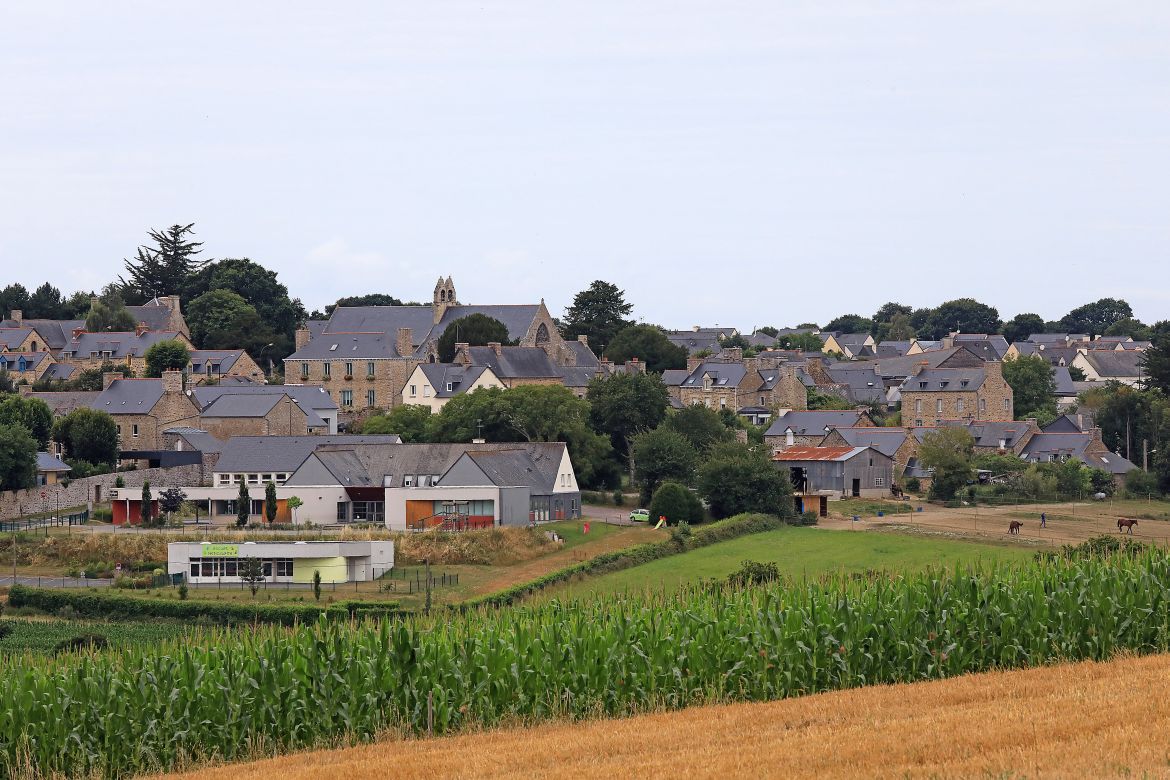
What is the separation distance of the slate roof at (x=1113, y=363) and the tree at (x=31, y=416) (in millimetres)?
91248

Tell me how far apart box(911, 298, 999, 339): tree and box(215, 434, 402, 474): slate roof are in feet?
412

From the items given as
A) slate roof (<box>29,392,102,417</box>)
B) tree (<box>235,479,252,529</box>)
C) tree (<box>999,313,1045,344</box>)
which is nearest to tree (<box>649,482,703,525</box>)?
tree (<box>235,479,252,529</box>)

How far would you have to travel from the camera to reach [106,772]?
21.5 metres

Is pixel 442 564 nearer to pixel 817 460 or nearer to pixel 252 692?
pixel 817 460

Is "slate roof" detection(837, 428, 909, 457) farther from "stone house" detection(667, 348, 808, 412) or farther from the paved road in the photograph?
the paved road

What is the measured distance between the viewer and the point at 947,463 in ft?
231

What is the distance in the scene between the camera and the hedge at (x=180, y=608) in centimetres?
4328

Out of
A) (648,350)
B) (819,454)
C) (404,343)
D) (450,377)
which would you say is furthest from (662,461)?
(648,350)

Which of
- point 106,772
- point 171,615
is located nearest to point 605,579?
point 171,615

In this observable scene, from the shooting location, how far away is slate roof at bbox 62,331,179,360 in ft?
327

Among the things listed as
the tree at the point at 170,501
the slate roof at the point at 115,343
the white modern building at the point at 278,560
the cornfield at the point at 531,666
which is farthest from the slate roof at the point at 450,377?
the cornfield at the point at 531,666

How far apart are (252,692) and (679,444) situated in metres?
46.8

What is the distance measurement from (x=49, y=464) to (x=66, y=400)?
16220 millimetres

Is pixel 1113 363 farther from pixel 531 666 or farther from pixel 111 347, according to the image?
pixel 531 666
